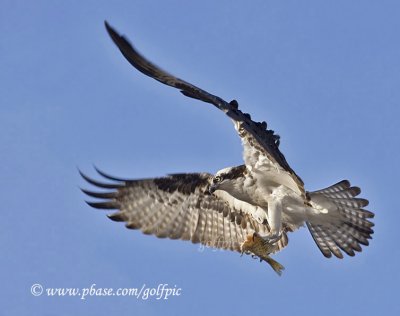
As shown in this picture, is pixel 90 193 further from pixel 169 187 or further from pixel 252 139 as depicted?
pixel 252 139

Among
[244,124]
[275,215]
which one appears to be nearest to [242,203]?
[275,215]

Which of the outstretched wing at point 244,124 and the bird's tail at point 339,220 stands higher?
the outstretched wing at point 244,124

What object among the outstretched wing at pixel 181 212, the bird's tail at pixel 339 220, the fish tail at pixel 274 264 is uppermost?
the outstretched wing at pixel 181 212

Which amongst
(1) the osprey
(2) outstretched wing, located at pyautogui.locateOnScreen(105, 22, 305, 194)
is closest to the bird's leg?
(1) the osprey

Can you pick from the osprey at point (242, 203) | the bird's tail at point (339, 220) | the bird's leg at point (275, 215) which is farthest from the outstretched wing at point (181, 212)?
the bird's leg at point (275, 215)

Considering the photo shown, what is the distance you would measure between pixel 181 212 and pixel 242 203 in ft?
2.90

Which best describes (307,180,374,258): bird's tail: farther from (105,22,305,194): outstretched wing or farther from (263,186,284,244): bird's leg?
(105,22,305,194): outstretched wing

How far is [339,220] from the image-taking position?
53.2 feet

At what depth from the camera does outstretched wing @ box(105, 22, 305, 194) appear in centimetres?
1477

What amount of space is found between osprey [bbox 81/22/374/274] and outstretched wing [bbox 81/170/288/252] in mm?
14

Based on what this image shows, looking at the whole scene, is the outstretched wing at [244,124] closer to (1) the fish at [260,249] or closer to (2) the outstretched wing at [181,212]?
(1) the fish at [260,249]

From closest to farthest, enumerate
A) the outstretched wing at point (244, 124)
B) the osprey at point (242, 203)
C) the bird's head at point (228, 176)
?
the outstretched wing at point (244, 124) → the osprey at point (242, 203) → the bird's head at point (228, 176)

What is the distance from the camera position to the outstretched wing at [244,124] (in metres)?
14.8

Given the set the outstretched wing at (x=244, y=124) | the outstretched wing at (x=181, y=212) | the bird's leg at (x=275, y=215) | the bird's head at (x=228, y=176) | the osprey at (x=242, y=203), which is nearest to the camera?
the outstretched wing at (x=244, y=124)
